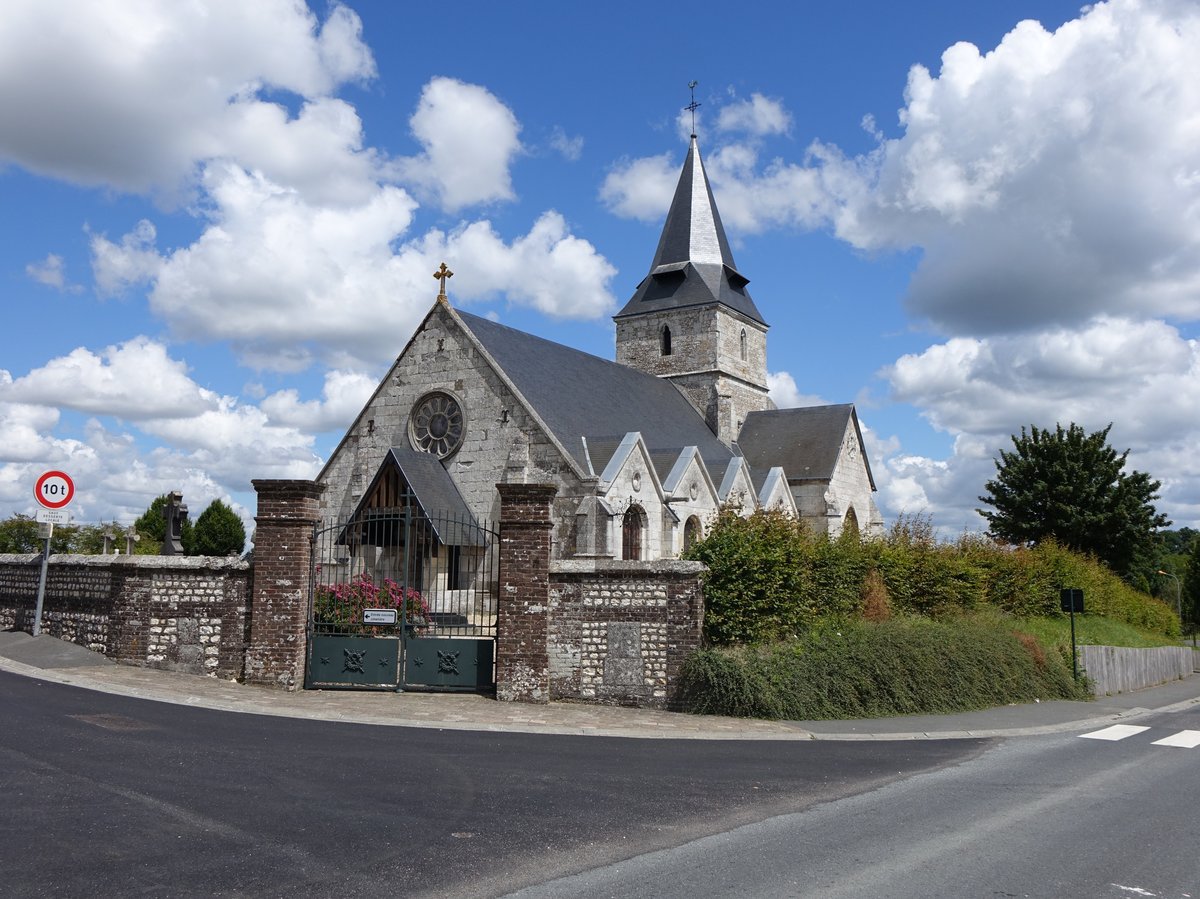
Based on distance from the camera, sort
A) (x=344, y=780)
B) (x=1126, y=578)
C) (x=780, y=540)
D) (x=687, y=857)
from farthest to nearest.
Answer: (x=1126, y=578), (x=780, y=540), (x=344, y=780), (x=687, y=857)

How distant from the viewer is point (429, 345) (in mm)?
27094

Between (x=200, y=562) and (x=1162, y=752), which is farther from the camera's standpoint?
(x=200, y=562)

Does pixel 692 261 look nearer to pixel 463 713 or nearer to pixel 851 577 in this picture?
pixel 851 577

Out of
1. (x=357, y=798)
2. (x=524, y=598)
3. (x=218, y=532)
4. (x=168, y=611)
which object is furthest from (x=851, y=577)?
(x=218, y=532)

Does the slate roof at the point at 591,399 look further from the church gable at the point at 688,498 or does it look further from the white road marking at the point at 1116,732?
the white road marking at the point at 1116,732

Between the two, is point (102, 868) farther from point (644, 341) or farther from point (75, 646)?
point (644, 341)

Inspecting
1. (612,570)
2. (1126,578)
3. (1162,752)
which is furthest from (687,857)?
(1126,578)

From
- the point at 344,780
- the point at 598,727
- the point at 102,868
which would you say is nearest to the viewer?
the point at 102,868

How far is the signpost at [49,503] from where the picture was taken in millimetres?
15188

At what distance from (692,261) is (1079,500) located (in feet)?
59.6

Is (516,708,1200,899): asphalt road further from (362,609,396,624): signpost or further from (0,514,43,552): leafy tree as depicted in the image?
(0,514,43,552): leafy tree

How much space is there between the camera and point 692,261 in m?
40.8

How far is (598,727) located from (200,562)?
6.25m

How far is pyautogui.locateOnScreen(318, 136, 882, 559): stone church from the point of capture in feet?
79.2
